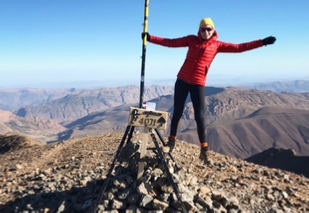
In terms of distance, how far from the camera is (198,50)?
8.45 meters

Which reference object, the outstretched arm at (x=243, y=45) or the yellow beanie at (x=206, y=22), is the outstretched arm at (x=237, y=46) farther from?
the yellow beanie at (x=206, y=22)

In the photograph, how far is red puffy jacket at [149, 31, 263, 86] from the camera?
27.7ft

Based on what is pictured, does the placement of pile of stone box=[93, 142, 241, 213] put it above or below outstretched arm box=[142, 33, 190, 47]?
below

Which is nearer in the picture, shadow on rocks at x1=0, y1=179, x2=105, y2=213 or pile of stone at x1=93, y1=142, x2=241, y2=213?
pile of stone at x1=93, y1=142, x2=241, y2=213

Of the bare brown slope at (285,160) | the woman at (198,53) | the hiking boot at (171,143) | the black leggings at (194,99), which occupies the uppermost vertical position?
the woman at (198,53)

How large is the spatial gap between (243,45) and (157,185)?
4611mm

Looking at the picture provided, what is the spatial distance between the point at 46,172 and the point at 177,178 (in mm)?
8219

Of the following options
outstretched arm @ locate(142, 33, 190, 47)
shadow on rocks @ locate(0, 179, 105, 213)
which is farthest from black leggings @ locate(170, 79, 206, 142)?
shadow on rocks @ locate(0, 179, 105, 213)

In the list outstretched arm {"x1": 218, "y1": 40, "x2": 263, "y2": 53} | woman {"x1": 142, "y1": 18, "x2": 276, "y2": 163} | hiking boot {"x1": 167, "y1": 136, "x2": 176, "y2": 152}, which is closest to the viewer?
outstretched arm {"x1": 218, "y1": 40, "x2": 263, "y2": 53}

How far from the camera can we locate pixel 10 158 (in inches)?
833

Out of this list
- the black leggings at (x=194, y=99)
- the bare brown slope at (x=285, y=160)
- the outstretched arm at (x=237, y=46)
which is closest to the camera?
the outstretched arm at (x=237, y=46)

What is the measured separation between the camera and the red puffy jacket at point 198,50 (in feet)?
27.7

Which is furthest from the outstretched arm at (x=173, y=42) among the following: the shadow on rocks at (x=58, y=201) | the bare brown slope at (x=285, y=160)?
the bare brown slope at (x=285, y=160)

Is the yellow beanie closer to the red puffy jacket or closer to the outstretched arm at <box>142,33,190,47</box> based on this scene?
the red puffy jacket
